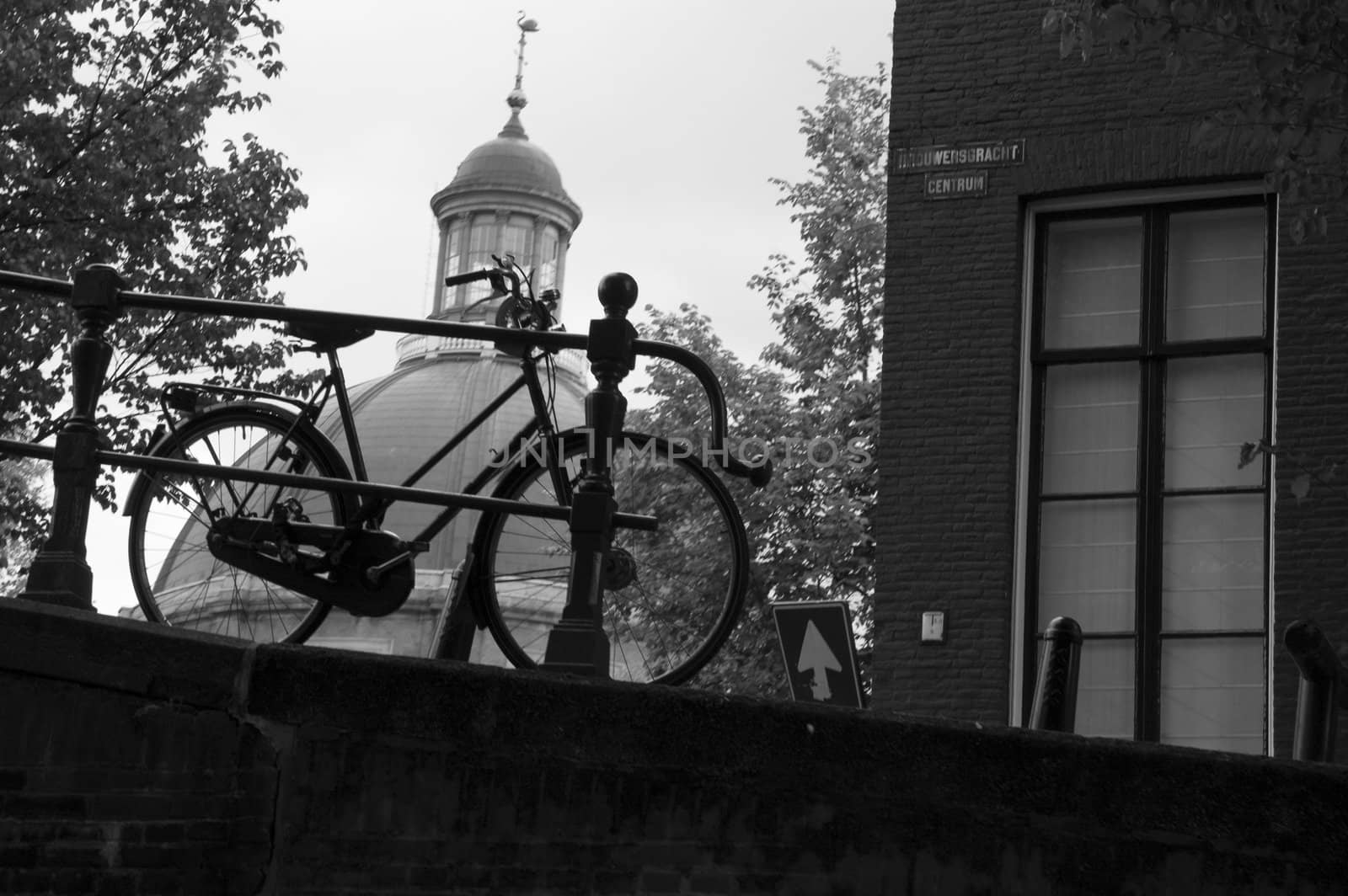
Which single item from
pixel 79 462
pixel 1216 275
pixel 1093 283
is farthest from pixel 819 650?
pixel 79 462

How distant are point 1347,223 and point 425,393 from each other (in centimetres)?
→ 4194

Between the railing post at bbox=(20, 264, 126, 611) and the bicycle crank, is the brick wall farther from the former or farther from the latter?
the bicycle crank

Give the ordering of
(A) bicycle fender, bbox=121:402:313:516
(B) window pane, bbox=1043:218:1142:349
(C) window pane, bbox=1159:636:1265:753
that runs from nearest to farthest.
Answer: (A) bicycle fender, bbox=121:402:313:516 → (C) window pane, bbox=1159:636:1265:753 → (B) window pane, bbox=1043:218:1142:349

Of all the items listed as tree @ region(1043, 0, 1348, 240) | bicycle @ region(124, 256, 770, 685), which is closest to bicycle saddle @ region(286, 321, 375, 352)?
bicycle @ region(124, 256, 770, 685)

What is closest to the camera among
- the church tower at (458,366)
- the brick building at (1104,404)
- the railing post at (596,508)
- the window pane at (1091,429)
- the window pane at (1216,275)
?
the railing post at (596,508)

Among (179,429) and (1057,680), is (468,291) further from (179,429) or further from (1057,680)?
(1057,680)

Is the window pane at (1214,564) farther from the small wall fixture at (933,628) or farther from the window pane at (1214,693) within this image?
the small wall fixture at (933,628)

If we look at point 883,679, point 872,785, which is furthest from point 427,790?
point 883,679

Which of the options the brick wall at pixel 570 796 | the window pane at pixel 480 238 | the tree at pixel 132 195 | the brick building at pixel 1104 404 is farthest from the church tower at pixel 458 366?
the brick wall at pixel 570 796

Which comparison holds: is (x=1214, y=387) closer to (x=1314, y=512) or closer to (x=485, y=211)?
(x=1314, y=512)

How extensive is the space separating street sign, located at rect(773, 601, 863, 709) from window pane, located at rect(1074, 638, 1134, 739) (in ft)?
3.74

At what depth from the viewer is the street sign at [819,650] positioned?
400 inches

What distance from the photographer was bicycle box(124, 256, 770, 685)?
20.6 ft

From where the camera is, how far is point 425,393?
50.9 metres
